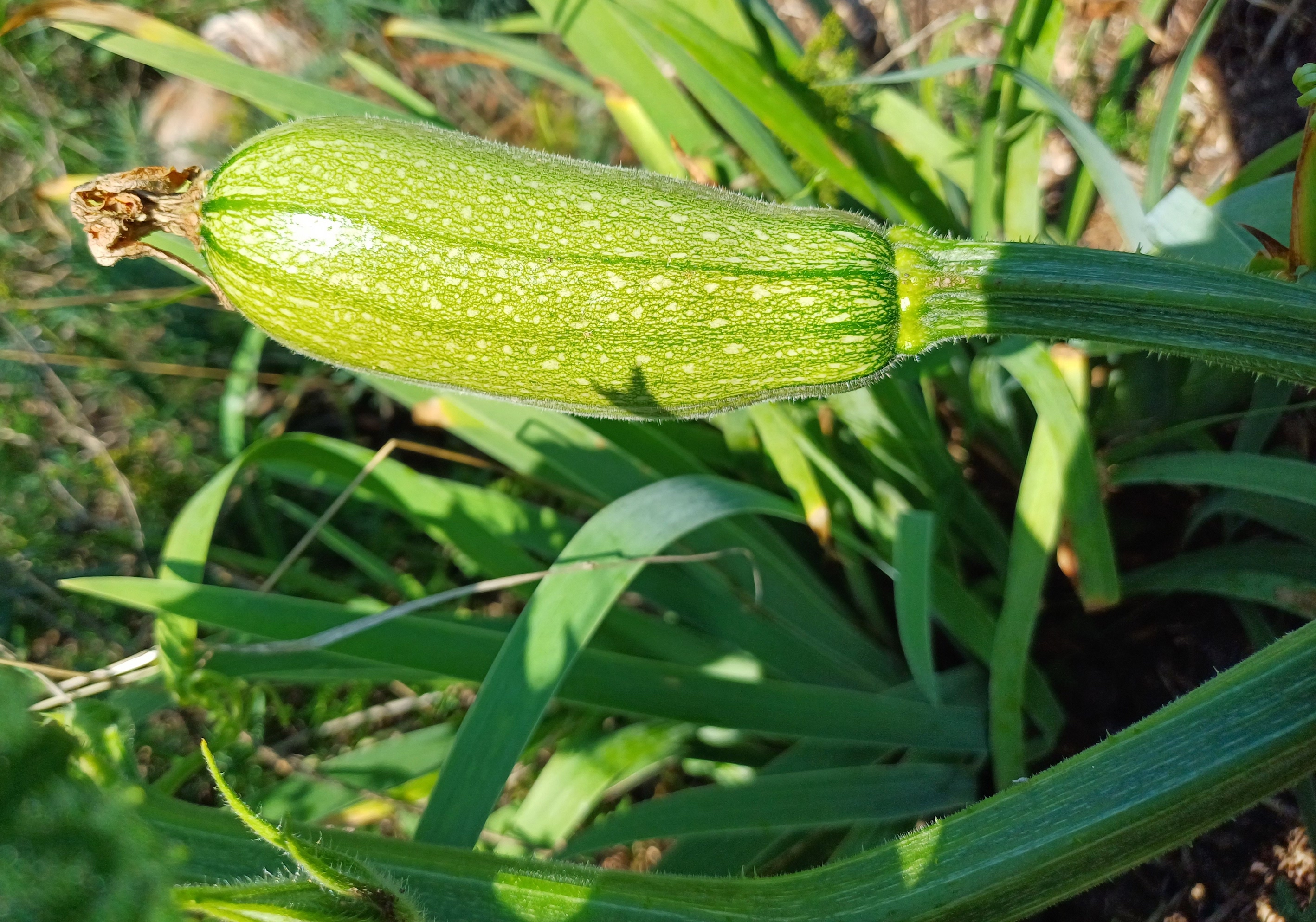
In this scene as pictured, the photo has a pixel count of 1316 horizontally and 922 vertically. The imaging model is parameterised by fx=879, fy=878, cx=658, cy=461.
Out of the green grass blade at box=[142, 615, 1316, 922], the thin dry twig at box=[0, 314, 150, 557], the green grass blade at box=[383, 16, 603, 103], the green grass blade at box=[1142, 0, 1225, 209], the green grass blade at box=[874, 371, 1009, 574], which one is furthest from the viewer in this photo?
the thin dry twig at box=[0, 314, 150, 557]

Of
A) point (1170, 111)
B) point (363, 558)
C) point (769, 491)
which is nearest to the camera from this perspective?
point (1170, 111)

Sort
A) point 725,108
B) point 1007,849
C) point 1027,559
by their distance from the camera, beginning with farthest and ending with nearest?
point 725,108, point 1027,559, point 1007,849

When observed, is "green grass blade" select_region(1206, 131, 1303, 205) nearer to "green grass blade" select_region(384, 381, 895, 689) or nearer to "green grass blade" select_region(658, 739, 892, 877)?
"green grass blade" select_region(384, 381, 895, 689)

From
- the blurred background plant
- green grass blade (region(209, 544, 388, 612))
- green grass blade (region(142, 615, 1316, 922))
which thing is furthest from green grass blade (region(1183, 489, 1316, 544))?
green grass blade (region(209, 544, 388, 612))

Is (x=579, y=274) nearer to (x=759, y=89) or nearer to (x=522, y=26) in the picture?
(x=759, y=89)

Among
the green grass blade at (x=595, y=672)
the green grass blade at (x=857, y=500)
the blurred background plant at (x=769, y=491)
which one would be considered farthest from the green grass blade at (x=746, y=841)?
the green grass blade at (x=857, y=500)

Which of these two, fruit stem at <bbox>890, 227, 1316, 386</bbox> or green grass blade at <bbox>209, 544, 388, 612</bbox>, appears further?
green grass blade at <bbox>209, 544, 388, 612</bbox>

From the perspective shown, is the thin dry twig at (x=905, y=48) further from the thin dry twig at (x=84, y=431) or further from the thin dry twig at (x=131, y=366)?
the thin dry twig at (x=84, y=431)

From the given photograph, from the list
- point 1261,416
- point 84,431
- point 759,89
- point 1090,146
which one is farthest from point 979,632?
point 84,431
